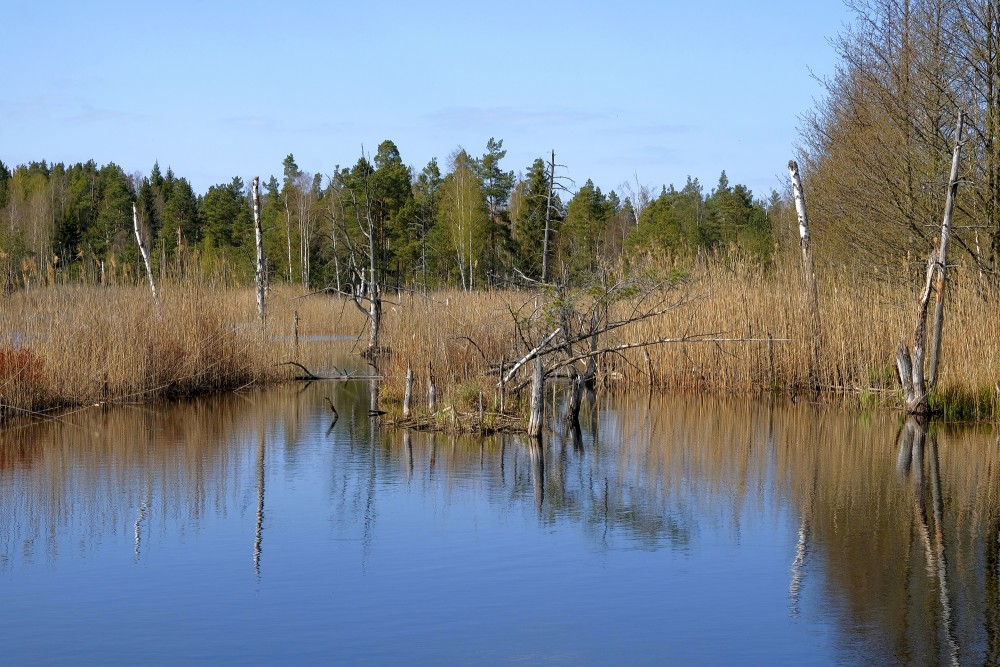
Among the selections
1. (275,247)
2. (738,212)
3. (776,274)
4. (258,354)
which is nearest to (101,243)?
(275,247)

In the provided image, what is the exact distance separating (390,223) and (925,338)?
121 feet

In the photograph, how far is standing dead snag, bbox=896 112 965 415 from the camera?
13.5 meters

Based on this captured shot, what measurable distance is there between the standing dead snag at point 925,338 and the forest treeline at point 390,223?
809 inches

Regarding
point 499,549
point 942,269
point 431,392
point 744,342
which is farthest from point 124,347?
point 942,269

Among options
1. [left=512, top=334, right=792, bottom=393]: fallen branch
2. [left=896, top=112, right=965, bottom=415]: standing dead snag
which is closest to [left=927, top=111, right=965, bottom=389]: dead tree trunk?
[left=896, top=112, right=965, bottom=415]: standing dead snag

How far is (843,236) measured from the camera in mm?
21078

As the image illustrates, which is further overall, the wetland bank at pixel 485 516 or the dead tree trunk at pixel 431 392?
the dead tree trunk at pixel 431 392

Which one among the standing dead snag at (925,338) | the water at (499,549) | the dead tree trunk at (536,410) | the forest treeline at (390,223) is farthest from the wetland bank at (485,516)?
the forest treeline at (390,223)

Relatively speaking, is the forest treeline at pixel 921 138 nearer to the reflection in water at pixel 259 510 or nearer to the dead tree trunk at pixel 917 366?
the dead tree trunk at pixel 917 366

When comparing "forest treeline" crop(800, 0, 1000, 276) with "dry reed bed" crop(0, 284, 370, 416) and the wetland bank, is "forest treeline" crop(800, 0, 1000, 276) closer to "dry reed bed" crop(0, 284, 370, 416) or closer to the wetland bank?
the wetland bank

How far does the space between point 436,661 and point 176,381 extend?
12280 millimetres

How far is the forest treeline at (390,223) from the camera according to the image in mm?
45469

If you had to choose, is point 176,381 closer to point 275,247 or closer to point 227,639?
point 227,639

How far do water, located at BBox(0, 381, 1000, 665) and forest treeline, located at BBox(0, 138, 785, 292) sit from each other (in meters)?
23.6
